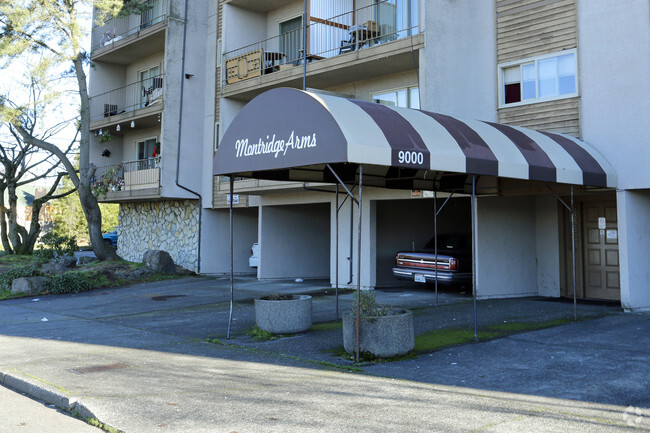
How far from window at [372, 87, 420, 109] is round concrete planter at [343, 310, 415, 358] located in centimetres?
871

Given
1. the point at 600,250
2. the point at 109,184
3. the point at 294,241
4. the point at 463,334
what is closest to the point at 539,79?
the point at 600,250

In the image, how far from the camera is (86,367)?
757 centimetres

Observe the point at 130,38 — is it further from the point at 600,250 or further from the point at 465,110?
the point at 600,250

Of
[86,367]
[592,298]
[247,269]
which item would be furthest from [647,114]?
[247,269]

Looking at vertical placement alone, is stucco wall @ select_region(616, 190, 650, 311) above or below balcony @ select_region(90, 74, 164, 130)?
below

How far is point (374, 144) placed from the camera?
295 inches

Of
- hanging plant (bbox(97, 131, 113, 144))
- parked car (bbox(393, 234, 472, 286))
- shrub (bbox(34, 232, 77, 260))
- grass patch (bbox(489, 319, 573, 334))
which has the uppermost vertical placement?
hanging plant (bbox(97, 131, 113, 144))

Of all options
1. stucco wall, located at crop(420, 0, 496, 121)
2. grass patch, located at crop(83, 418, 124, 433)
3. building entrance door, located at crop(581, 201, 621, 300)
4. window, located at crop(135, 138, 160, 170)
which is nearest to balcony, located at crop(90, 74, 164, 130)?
window, located at crop(135, 138, 160, 170)

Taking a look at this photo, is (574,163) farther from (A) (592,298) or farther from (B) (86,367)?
(B) (86,367)

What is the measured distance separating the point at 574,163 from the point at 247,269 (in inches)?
577

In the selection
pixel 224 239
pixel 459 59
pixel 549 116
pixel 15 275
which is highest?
pixel 459 59

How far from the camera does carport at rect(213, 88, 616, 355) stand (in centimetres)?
759

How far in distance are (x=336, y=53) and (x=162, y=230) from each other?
10985 millimetres

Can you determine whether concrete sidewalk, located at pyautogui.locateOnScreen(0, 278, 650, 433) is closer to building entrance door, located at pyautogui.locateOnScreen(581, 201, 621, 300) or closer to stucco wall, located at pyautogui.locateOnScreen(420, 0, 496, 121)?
building entrance door, located at pyautogui.locateOnScreen(581, 201, 621, 300)
